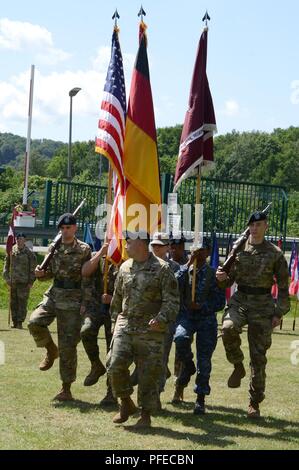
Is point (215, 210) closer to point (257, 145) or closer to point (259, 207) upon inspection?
point (259, 207)

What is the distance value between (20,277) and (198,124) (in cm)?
971

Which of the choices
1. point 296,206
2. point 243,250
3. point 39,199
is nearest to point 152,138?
point 243,250

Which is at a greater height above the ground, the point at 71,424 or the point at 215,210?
the point at 215,210

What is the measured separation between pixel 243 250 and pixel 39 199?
2055 cm

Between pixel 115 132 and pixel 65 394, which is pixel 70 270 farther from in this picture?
pixel 115 132

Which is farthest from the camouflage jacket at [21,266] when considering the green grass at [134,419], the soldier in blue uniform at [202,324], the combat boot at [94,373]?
the soldier in blue uniform at [202,324]

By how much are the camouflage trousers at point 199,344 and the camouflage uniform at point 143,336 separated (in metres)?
1.05

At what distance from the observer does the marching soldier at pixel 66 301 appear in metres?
10.2

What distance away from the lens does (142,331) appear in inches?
348

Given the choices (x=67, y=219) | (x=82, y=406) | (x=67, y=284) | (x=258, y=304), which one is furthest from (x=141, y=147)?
(x=82, y=406)

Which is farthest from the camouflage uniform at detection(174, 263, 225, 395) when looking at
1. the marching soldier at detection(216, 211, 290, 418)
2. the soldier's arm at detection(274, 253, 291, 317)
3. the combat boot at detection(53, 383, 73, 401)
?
the combat boot at detection(53, 383, 73, 401)

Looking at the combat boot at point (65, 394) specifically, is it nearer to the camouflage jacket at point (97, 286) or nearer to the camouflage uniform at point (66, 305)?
the camouflage uniform at point (66, 305)

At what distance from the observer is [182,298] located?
10.3 meters

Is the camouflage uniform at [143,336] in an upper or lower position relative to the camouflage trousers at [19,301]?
upper
